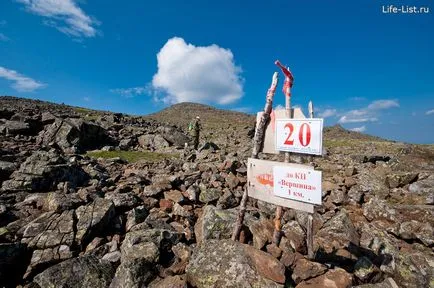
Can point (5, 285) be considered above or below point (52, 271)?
below

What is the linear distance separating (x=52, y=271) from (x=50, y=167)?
7613mm

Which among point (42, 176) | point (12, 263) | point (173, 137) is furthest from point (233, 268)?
point (173, 137)

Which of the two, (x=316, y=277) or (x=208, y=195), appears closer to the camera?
(x=316, y=277)

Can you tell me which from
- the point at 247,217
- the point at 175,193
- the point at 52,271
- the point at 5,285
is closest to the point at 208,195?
the point at 175,193

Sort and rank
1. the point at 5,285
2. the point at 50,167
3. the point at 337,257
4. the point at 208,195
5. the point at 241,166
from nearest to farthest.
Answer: the point at 5,285
the point at 337,257
the point at 208,195
the point at 50,167
the point at 241,166

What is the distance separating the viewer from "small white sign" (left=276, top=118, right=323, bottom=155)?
6645 mm

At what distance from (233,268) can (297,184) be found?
2.44 meters

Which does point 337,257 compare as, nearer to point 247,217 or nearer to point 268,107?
point 247,217

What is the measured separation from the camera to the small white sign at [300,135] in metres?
6.64

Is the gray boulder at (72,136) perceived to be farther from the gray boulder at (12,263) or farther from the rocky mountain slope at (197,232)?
the gray boulder at (12,263)

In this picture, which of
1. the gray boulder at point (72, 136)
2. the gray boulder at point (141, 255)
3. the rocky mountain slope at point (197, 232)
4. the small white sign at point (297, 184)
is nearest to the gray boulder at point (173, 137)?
the gray boulder at point (72, 136)

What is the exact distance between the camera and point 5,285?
7188mm

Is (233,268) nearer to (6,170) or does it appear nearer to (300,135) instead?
(300,135)

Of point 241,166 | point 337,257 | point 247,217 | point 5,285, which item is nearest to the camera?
point 5,285
